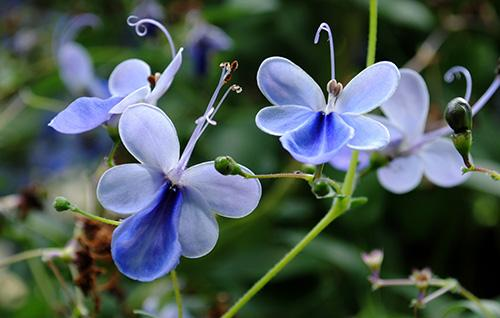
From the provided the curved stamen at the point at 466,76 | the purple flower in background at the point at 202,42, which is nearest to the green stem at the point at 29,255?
the curved stamen at the point at 466,76

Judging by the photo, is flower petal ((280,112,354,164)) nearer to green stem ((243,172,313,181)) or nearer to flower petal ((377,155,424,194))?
green stem ((243,172,313,181))

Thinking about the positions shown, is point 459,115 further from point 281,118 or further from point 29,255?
point 29,255

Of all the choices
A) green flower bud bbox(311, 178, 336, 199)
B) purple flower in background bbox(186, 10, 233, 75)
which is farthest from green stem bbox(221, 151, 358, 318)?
purple flower in background bbox(186, 10, 233, 75)

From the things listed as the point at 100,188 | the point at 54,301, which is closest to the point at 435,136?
the point at 100,188

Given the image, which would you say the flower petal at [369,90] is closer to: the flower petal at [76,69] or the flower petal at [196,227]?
the flower petal at [196,227]

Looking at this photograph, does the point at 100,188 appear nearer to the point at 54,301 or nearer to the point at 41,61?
the point at 54,301

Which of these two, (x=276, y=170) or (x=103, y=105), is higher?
(x=103, y=105)

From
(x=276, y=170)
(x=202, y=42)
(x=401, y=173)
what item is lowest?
(x=276, y=170)

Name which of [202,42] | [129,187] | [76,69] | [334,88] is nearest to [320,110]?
[334,88]
